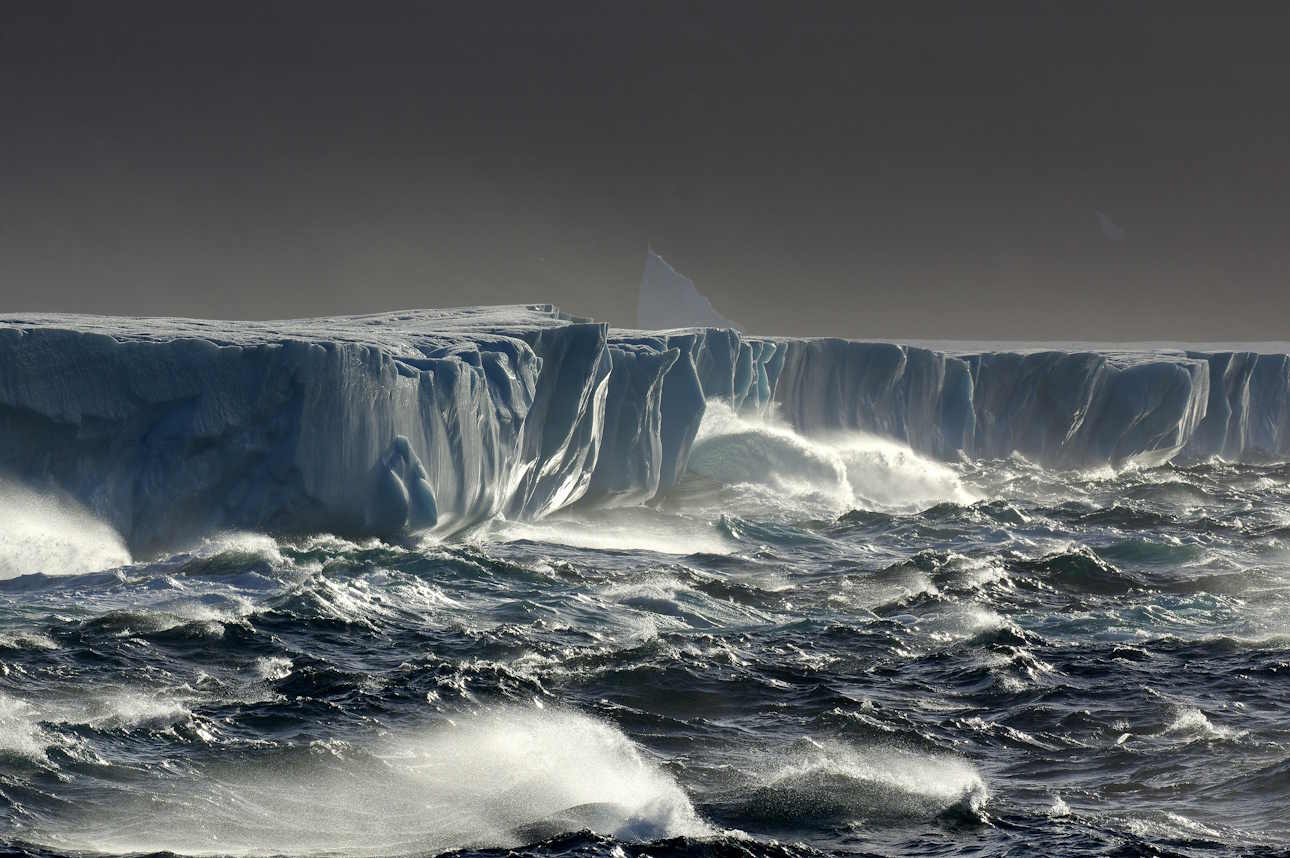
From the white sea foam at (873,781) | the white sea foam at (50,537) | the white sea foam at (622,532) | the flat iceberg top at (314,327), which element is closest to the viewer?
the white sea foam at (873,781)

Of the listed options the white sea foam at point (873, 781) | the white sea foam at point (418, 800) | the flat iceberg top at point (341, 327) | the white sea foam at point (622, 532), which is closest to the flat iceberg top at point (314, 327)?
the flat iceberg top at point (341, 327)

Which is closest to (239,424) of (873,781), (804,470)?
(873,781)

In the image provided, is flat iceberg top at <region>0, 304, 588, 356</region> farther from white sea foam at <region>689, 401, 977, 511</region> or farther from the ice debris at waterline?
white sea foam at <region>689, 401, 977, 511</region>

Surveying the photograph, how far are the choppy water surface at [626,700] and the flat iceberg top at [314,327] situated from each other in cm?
288

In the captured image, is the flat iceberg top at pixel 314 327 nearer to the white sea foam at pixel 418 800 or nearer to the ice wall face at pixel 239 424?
the ice wall face at pixel 239 424

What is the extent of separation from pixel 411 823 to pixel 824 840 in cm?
312

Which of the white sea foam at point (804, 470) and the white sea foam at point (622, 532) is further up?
the white sea foam at point (804, 470)

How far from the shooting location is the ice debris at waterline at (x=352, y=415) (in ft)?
62.5

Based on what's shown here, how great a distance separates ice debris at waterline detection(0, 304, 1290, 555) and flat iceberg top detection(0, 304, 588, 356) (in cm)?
8

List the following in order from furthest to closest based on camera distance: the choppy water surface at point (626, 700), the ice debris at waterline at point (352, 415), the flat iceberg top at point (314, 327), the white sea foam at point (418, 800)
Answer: the flat iceberg top at point (314, 327)
the ice debris at waterline at point (352, 415)
the choppy water surface at point (626, 700)
the white sea foam at point (418, 800)

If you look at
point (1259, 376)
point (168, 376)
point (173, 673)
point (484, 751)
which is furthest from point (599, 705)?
point (1259, 376)

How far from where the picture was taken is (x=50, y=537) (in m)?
18.6

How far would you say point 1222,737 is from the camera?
1355cm

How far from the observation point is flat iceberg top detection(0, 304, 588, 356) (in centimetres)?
1986
